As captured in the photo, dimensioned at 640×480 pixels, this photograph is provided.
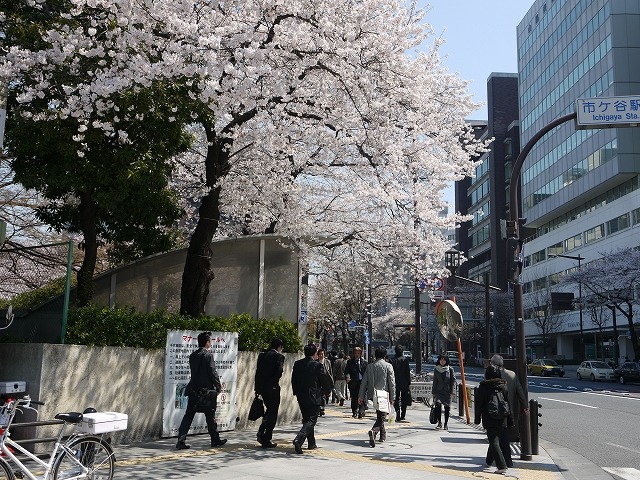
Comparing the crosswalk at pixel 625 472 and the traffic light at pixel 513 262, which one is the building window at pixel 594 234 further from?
the crosswalk at pixel 625 472

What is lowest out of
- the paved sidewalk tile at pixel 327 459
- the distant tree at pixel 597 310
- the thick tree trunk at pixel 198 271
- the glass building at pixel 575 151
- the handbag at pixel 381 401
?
the paved sidewalk tile at pixel 327 459

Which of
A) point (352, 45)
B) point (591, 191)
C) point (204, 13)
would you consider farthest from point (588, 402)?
point (591, 191)

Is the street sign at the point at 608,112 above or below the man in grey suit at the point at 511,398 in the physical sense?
above

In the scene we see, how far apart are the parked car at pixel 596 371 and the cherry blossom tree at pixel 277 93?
30.7m

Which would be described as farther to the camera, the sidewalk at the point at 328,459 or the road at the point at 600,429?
the road at the point at 600,429

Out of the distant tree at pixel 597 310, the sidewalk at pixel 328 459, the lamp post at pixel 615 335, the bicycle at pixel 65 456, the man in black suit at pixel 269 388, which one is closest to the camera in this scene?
the bicycle at pixel 65 456

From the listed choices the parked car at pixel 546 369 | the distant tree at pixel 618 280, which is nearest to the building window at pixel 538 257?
the parked car at pixel 546 369

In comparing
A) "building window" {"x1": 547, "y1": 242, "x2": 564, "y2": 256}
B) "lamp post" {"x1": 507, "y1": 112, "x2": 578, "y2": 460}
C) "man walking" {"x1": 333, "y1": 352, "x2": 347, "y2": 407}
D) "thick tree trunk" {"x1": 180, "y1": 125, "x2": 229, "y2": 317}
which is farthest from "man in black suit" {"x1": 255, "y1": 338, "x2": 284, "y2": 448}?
"building window" {"x1": 547, "y1": 242, "x2": 564, "y2": 256}

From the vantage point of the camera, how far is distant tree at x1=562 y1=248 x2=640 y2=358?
41.9 meters

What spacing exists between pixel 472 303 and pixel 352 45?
7039cm

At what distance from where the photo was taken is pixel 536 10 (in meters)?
71.6

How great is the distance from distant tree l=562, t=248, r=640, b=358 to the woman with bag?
115ft

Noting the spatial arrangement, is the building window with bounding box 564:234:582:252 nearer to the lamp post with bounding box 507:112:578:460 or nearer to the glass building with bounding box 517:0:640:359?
the glass building with bounding box 517:0:640:359

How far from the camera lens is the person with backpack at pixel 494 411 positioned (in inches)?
349
